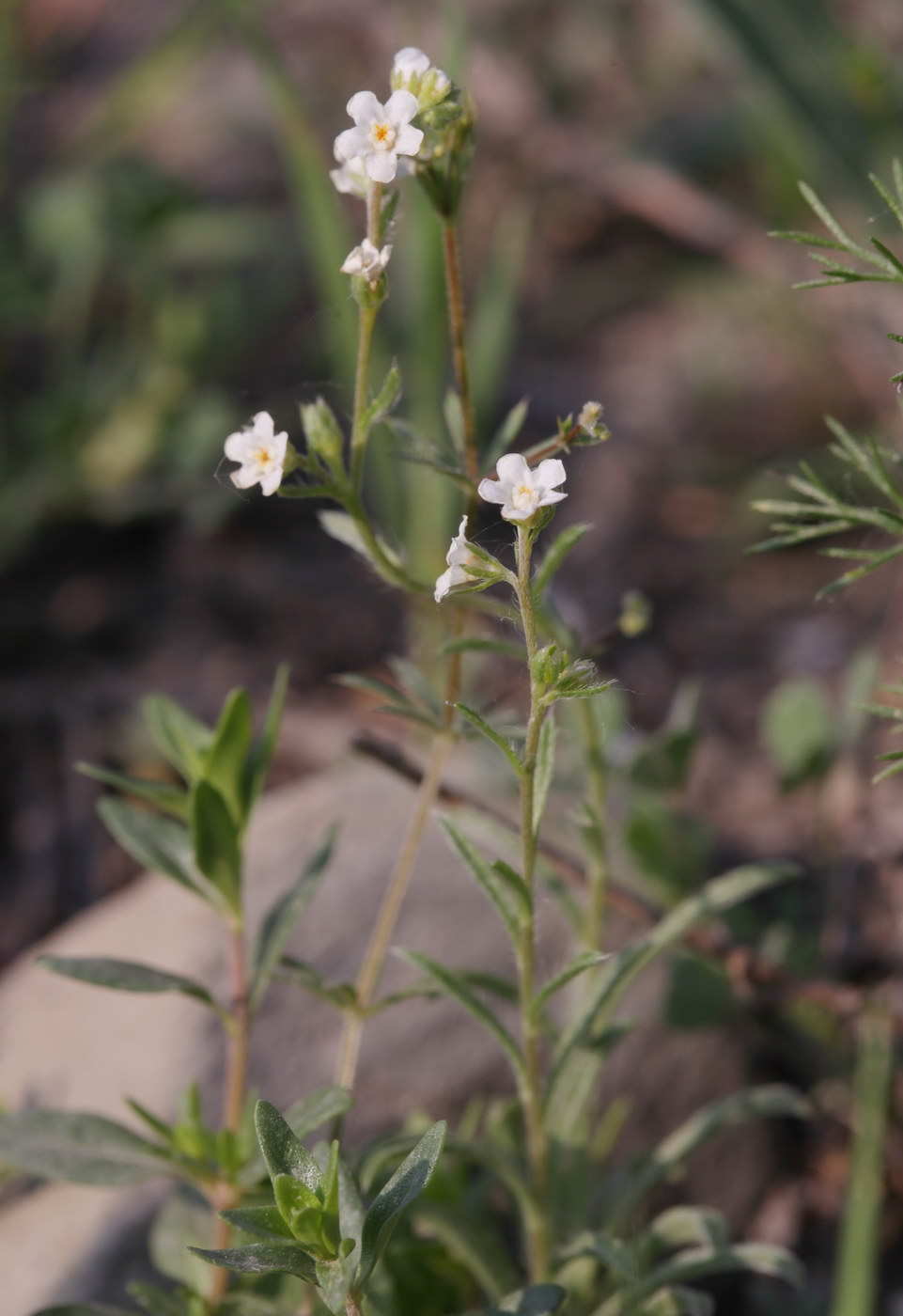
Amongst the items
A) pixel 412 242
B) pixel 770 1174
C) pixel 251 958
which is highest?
pixel 412 242

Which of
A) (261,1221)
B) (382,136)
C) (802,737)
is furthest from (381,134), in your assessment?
(802,737)

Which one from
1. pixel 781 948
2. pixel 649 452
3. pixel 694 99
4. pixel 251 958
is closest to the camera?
pixel 251 958

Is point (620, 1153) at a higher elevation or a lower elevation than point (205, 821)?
lower

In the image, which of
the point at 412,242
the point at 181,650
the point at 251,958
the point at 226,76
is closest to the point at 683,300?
the point at 412,242

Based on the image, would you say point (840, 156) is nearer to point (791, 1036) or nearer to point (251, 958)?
point (791, 1036)

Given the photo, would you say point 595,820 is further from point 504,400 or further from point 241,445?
point 504,400

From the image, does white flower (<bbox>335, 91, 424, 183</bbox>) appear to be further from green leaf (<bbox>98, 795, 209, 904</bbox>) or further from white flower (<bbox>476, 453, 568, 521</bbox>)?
green leaf (<bbox>98, 795, 209, 904</bbox>)

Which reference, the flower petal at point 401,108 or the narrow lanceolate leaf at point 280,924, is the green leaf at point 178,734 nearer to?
the narrow lanceolate leaf at point 280,924
